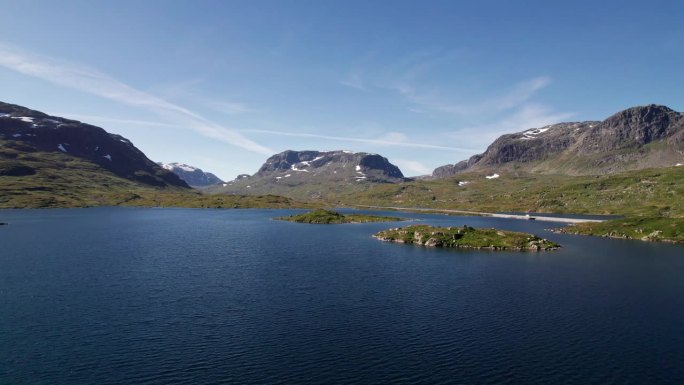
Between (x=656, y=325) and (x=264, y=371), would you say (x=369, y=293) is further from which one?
(x=656, y=325)

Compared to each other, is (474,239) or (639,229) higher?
(639,229)

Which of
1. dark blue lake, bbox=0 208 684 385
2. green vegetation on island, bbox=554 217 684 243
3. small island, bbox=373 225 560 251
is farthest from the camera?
green vegetation on island, bbox=554 217 684 243

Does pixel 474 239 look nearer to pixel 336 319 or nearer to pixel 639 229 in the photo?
pixel 639 229

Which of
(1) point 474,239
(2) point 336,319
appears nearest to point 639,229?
(1) point 474,239

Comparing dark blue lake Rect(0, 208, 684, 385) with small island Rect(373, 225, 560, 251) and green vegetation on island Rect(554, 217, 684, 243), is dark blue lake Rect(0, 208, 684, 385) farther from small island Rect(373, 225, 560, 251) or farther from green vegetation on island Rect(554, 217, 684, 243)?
green vegetation on island Rect(554, 217, 684, 243)

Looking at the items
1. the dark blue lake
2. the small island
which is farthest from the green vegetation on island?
the dark blue lake
